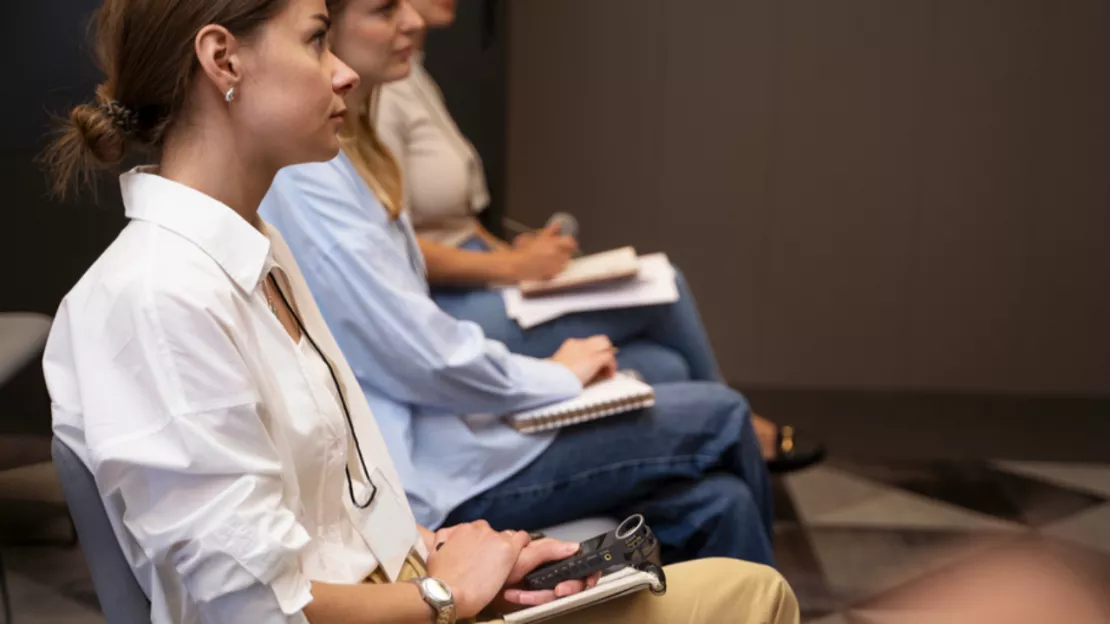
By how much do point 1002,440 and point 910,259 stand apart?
2.21 feet

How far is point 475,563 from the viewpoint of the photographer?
111 centimetres

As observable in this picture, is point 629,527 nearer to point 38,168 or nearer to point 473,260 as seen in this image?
point 473,260

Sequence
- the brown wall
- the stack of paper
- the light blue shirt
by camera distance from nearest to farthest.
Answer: the light blue shirt → the stack of paper → the brown wall

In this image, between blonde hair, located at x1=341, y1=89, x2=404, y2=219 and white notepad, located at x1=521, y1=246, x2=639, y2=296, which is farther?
white notepad, located at x1=521, y1=246, x2=639, y2=296

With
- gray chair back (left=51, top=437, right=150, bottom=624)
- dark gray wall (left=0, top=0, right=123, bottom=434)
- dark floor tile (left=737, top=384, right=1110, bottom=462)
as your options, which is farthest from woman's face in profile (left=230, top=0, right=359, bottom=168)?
dark floor tile (left=737, top=384, right=1110, bottom=462)

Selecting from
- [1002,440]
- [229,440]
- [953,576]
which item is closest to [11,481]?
[229,440]

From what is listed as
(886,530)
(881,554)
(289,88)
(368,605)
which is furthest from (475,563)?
(886,530)

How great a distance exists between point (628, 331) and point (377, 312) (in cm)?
69

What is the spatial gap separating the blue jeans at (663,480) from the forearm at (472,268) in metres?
0.50

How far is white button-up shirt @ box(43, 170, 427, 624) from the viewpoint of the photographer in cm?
81

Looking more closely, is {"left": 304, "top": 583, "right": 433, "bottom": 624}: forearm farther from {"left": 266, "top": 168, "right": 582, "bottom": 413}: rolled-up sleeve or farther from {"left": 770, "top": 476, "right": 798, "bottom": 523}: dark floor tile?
{"left": 770, "top": 476, "right": 798, "bottom": 523}: dark floor tile

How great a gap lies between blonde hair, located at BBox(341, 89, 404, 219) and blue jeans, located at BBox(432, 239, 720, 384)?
341 mm

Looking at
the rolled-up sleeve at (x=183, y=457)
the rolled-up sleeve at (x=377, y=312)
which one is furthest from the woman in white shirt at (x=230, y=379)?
the rolled-up sleeve at (x=377, y=312)

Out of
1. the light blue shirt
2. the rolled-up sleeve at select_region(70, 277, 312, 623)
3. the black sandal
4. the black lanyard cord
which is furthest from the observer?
the black sandal
